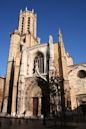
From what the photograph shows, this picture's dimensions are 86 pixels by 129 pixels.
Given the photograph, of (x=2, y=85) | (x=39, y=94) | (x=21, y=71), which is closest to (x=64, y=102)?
(x=39, y=94)

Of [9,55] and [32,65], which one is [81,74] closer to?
[32,65]

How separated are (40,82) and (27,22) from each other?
64.2 ft

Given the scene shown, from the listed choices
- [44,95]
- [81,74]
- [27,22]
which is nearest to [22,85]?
[44,95]

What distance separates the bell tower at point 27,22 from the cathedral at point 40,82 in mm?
8490

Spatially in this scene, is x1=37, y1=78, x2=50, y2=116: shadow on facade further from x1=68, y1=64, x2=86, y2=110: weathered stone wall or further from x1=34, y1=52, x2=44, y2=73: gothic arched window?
x1=68, y1=64, x2=86, y2=110: weathered stone wall

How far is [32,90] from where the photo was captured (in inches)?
1144

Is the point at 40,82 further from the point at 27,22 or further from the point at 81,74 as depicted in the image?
the point at 27,22

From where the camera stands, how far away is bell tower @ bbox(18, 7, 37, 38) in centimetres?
4078

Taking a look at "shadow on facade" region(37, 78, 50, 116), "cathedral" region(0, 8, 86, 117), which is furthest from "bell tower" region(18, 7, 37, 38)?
"shadow on facade" region(37, 78, 50, 116)

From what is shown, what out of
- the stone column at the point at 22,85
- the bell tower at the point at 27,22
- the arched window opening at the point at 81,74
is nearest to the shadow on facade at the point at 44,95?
the stone column at the point at 22,85

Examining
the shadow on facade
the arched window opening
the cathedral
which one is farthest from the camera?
the arched window opening

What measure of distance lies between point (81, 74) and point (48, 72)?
5415 millimetres

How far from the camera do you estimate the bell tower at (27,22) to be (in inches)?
1606

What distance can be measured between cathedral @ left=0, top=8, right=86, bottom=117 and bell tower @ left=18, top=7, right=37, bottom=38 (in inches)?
334
